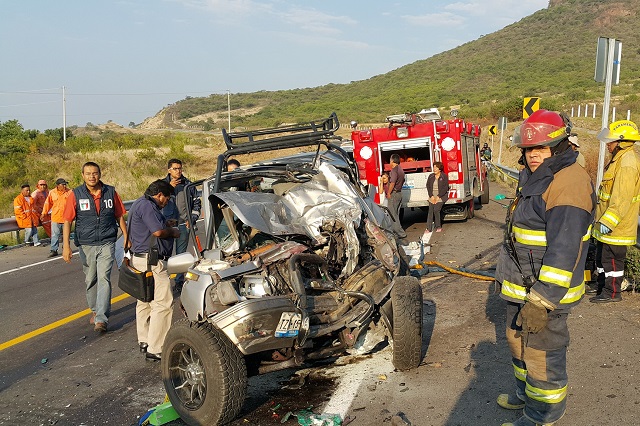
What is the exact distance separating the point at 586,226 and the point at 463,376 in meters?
1.99

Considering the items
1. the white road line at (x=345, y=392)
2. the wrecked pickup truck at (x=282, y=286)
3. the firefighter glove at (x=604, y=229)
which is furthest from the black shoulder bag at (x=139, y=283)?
the firefighter glove at (x=604, y=229)

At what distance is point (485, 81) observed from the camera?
84.2m

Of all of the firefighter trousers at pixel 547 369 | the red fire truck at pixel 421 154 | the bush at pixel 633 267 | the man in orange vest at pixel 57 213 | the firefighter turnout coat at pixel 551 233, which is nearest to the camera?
the firefighter turnout coat at pixel 551 233

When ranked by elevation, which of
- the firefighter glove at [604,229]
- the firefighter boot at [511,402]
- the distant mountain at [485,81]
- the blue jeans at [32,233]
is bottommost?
the blue jeans at [32,233]

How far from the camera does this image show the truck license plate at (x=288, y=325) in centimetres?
454

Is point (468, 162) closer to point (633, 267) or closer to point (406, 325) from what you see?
point (633, 267)

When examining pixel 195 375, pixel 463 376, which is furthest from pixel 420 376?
pixel 195 375

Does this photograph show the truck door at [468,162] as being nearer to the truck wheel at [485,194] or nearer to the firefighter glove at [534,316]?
the truck wheel at [485,194]

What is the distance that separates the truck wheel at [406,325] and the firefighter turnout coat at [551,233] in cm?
121

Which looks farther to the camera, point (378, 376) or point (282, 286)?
point (378, 376)

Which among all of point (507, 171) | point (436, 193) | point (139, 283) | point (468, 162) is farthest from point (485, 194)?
point (139, 283)

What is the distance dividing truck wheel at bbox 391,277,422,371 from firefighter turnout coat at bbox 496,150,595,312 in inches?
47.8

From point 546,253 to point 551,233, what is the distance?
0.12m

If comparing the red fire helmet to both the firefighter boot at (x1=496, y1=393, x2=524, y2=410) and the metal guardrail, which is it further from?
the metal guardrail
